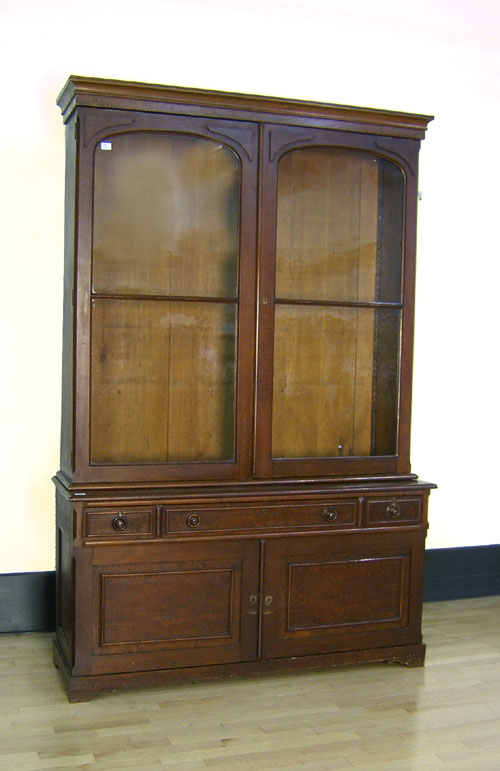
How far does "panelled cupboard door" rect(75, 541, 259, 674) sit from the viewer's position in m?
2.87

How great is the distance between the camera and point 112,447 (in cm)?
298

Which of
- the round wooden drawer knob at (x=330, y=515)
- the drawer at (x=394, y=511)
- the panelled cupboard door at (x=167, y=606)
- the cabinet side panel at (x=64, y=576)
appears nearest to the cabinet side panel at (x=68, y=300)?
the cabinet side panel at (x=64, y=576)

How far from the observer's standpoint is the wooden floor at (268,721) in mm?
2490

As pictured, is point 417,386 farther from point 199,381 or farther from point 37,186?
point 37,186

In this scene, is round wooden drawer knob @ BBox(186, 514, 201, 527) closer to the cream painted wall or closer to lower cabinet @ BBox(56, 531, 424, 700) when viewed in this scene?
lower cabinet @ BBox(56, 531, 424, 700)

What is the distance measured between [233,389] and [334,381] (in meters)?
0.41

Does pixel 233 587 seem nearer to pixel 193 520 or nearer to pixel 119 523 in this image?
pixel 193 520

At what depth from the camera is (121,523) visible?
9.41 feet

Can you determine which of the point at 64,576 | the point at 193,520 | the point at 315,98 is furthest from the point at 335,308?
the point at 64,576

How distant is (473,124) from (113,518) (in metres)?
2.50

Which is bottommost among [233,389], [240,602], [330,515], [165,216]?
[240,602]

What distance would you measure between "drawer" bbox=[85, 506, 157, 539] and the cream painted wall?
0.67 meters

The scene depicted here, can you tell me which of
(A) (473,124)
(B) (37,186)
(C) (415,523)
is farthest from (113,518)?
(A) (473,124)

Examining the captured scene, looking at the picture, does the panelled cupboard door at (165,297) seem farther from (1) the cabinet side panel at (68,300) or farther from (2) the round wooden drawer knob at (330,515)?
(2) the round wooden drawer knob at (330,515)
